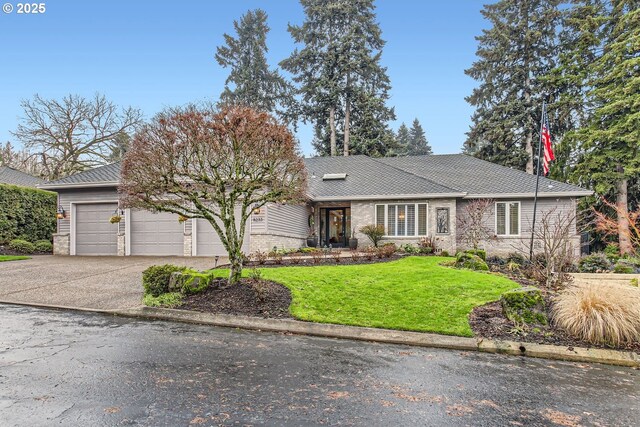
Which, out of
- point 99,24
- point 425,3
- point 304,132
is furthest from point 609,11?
point 99,24

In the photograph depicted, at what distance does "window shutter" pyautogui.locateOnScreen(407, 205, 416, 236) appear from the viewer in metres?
15.9

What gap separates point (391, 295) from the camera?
7168 mm

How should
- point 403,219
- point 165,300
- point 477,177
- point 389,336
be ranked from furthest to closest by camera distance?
point 477,177 → point 403,219 → point 165,300 → point 389,336

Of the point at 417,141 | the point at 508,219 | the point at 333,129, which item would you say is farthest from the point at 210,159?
the point at 417,141

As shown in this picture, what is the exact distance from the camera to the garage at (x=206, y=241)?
14297 millimetres

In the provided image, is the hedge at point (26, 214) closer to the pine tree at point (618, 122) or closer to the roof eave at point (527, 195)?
the roof eave at point (527, 195)

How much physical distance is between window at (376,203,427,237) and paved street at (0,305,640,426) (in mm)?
11060

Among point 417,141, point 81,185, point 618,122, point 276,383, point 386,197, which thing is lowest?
point 276,383

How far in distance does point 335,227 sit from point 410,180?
174 inches

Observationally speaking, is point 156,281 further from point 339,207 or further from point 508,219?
point 508,219

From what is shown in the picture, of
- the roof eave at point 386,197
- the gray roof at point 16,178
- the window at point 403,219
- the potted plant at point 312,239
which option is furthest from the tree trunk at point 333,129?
the gray roof at point 16,178

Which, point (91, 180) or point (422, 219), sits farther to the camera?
point (422, 219)

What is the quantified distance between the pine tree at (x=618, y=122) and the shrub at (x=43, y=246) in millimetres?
25723

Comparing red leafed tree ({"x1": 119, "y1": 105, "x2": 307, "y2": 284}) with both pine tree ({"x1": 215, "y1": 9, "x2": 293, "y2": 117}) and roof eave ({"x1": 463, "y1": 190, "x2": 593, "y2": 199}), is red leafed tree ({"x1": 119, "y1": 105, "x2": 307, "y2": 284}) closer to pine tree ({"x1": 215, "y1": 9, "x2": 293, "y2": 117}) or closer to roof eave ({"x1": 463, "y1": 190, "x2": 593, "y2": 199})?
roof eave ({"x1": 463, "y1": 190, "x2": 593, "y2": 199})
